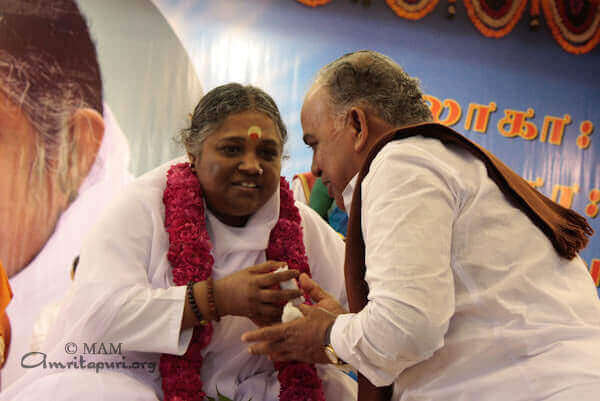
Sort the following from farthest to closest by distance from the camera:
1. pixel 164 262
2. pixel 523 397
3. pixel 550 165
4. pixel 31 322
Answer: pixel 550 165 → pixel 31 322 → pixel 164 262 → pixel 523 397

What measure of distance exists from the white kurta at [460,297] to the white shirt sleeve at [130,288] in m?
0.71

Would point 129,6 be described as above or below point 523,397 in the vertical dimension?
above

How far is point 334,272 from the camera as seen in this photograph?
2609mm

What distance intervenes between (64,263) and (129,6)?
2.82m

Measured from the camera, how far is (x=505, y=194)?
1.68 meters

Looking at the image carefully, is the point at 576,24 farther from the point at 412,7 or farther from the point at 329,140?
the point at 329,140

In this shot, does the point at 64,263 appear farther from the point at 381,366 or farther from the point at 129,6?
the point at 381,366

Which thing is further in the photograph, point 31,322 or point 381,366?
point 31,322

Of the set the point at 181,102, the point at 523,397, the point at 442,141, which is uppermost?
the point at 442,141

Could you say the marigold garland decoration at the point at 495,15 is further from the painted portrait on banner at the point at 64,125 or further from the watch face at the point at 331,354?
the watch face at the point at 331,354

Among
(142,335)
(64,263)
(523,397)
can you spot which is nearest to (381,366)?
(523,397)

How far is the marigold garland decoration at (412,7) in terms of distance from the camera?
248 inches

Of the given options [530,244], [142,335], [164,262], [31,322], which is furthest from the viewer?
[31,322]

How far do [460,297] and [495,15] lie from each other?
5.84 metres
